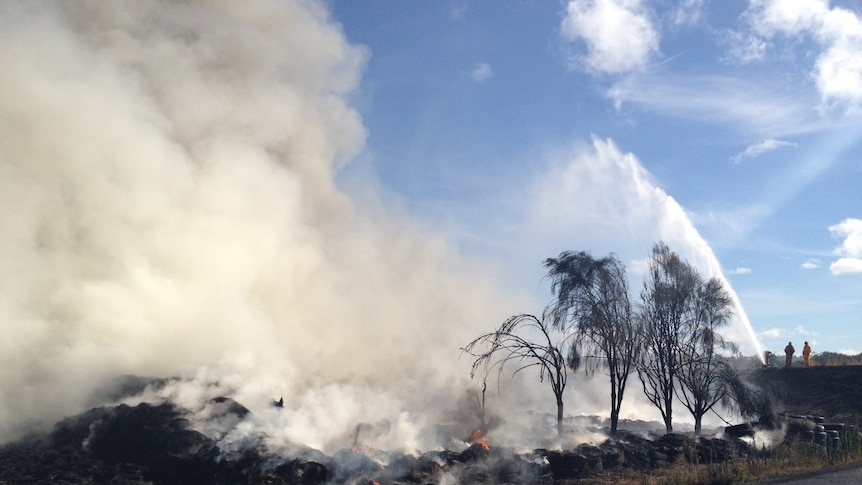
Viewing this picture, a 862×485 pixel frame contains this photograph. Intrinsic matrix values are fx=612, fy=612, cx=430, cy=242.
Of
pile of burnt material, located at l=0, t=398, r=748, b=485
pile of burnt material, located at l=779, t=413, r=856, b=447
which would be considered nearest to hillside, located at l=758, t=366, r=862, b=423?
pile of burnt material, located at l=779, t=413, r=856, b=447

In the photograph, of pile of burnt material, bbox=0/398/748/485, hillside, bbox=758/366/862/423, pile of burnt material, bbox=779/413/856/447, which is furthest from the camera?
hillside, bbox=758/366/862/423

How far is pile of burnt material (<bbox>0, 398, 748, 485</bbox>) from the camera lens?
17094 mm

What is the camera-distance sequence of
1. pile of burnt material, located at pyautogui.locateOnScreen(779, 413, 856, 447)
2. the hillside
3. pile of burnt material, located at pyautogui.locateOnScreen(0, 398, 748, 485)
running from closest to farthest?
1. pile of burnt material, located at pyautogui.locateOnScreen(0, 398, 748, 485)
2. pile of burnt material, located at pyautogui.locateOnScreen(779, 413, 856, 447)
3. the hillside

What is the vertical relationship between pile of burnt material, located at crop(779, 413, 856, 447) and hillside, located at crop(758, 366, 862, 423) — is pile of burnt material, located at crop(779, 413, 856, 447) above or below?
below

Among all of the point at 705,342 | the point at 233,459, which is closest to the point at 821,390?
the point at 705,342

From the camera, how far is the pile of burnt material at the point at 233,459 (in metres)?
17.1

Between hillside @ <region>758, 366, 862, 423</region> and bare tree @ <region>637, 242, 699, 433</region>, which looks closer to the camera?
bare tree @ <region>637, 242, 699, 433</region>

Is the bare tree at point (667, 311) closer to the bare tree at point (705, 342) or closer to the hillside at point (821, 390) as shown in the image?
the bare tree at point (705, 342)

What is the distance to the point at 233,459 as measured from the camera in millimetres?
17188

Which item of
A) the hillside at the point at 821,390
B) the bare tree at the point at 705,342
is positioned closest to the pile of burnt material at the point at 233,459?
the bare tree at the point at 705,342

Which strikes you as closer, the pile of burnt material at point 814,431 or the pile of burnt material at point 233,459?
the pile of burnt material at point 233,459

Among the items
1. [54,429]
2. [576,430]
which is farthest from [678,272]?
[54,429]

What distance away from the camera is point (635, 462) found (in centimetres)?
2038

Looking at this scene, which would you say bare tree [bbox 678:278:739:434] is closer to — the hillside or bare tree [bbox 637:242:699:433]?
bare tree [bbox 637:242:699:433]
